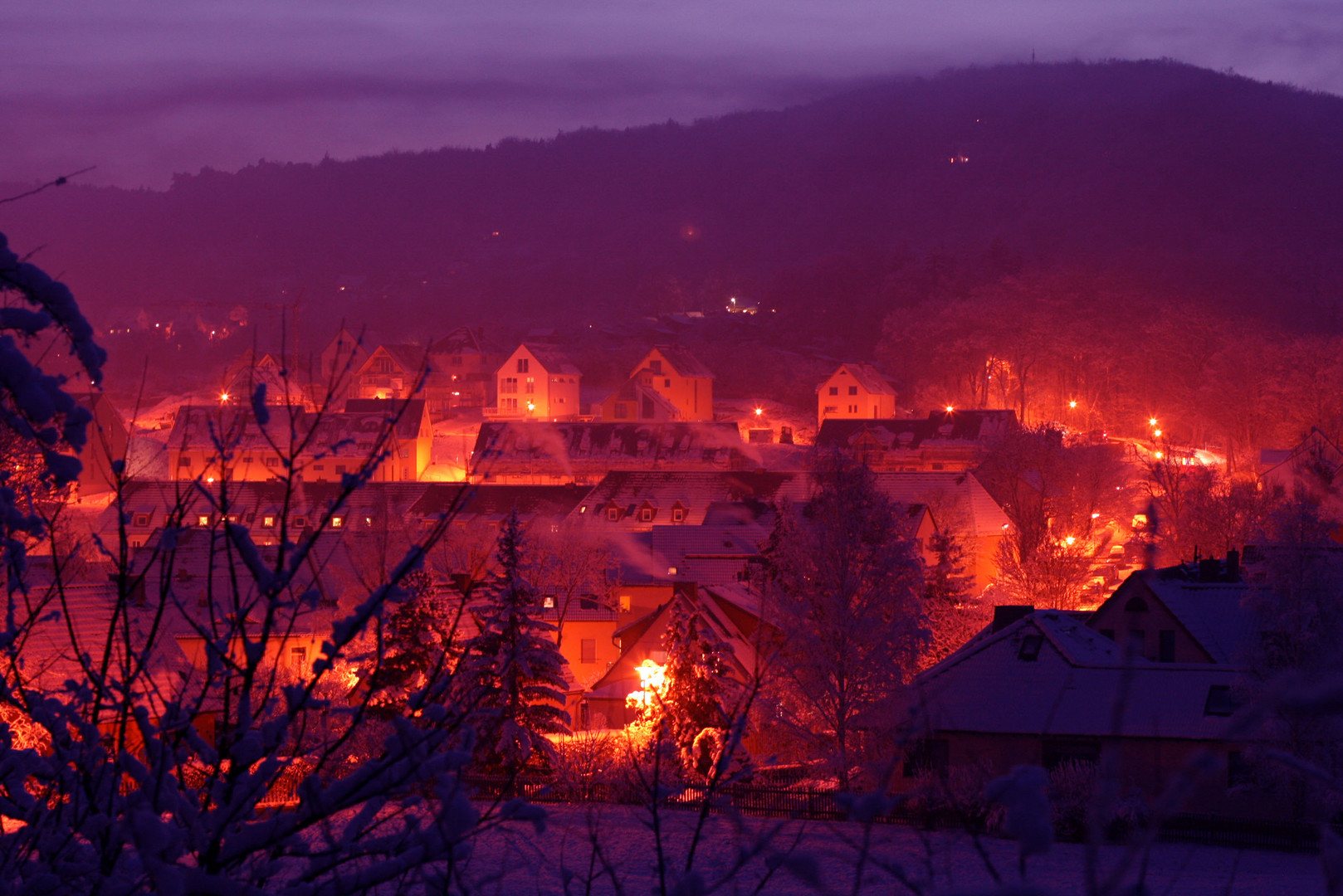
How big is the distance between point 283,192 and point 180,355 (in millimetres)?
85810

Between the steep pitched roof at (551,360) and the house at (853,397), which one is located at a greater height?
the steep pitched roof at (551,360)

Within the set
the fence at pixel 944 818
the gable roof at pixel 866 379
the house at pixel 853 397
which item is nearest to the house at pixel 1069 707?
the fence at pixel 944 818

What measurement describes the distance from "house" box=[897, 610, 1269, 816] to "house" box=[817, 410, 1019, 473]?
3660cm

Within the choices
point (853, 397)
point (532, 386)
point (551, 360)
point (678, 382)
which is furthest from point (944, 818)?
point (551, 360)

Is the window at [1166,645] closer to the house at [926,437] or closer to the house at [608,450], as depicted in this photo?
the house at [926,437]

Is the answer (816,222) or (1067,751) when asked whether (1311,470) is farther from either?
(816,222)

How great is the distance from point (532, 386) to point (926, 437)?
2440 cm


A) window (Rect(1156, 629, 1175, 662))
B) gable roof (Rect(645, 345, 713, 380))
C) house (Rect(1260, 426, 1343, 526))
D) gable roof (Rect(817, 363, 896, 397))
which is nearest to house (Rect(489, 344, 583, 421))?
gable roof (Rect(645, 345, 713, 380))

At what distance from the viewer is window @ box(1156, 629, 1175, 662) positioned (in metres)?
20.0

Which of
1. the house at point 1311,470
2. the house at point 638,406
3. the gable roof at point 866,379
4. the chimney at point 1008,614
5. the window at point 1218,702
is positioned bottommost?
the window at point 1218,702

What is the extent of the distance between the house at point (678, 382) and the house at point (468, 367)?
1066 centimetres

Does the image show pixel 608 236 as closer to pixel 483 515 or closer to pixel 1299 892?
pixel 483 515

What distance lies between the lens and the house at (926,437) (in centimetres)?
5681

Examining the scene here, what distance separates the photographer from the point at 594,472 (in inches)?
2197
